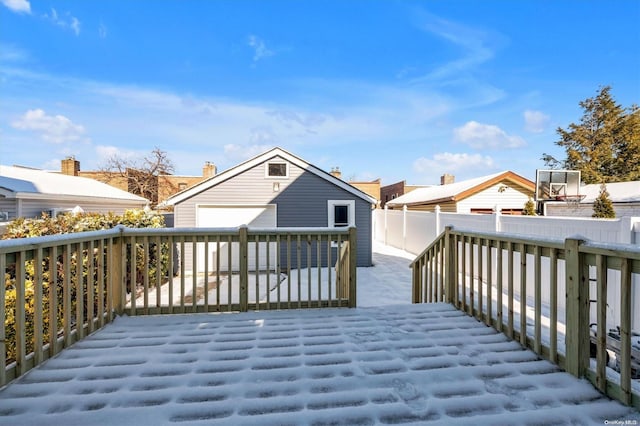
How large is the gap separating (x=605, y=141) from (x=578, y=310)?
24.6 metres

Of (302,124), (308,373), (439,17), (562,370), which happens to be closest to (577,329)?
(562,370)

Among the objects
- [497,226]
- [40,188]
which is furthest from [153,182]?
[497,226]

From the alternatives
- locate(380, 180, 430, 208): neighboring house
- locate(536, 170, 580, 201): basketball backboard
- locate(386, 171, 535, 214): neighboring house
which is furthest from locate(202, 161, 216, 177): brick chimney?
locate(536, 170, 580, 201): basketball backboard

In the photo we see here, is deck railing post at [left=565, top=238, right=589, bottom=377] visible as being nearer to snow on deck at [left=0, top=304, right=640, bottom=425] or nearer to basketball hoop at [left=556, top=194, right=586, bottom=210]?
snow on deck at [left=0, top=304, right=640, bottom=425]

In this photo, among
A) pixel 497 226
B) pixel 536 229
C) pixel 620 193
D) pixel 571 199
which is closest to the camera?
pixel 536 229

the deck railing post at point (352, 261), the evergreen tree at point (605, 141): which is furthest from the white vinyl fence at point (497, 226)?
the evergreen tree at point (605, 141)

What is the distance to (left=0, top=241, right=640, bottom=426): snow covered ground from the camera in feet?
5.37

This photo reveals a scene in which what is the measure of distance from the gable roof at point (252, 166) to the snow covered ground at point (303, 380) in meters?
6.17

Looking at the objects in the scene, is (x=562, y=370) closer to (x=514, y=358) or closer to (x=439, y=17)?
(x=514, y=358)

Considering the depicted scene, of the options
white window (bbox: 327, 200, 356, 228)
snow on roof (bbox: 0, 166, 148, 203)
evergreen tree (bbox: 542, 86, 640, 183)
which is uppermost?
evergreen tree (bbox: 542, 86, 640, 183)

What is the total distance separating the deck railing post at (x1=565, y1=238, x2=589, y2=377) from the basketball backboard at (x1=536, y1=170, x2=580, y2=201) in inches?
463

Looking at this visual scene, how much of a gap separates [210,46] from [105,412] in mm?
11070

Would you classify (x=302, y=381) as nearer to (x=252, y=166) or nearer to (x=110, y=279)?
(x=110, y=279)

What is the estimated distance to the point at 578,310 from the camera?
77.3 inches
